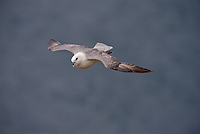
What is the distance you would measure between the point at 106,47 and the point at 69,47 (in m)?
2.00

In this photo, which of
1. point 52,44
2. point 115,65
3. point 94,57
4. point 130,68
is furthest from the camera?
point 52,44

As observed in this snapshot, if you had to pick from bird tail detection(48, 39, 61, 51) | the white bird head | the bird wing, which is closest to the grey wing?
bird tail detection(48, 39, 61, 51)

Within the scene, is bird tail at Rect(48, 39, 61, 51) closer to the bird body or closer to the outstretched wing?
the bird body

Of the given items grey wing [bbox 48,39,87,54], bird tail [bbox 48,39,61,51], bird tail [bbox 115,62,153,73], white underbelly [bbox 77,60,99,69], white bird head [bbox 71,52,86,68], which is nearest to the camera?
bird tail [bbox 115,62,153,73]

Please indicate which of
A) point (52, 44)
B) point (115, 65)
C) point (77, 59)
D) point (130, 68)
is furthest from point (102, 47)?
point (130, 68)

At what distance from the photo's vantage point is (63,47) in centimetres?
1875

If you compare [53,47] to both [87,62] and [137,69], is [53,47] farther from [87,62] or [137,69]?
[137,69]

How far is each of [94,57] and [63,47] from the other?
109 inches

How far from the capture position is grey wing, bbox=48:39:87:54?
18.0 m

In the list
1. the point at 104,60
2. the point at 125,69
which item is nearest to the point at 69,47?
the point at 104,60

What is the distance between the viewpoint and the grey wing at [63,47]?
59.0 feet

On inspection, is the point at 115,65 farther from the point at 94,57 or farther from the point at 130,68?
the point at 94,57


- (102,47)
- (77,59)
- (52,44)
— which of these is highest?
(52,44)

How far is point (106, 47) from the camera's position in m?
18.9
